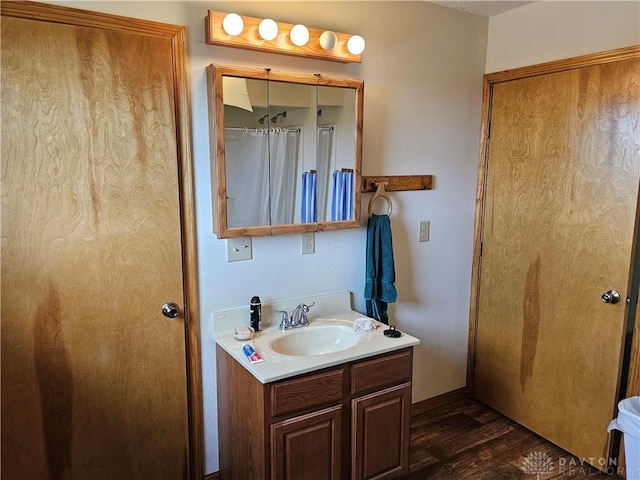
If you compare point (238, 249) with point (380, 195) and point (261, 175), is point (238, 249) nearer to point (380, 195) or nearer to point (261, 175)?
point (261, 175)

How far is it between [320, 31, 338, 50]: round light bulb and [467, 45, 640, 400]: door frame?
3.70 feet

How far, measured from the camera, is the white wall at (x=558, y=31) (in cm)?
211

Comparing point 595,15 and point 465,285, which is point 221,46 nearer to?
point 595,15

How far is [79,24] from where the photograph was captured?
1680mm

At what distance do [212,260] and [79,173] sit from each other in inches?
24.4

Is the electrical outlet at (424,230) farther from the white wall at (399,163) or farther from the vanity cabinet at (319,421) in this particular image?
the vanity cabinet at (319,421)

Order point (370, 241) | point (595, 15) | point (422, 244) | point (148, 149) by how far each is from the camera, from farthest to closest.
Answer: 1. point (422, 244)
2. point (370, 241)
3. point (595, 15)
4. point (148, 149)

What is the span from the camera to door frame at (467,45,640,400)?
214cm

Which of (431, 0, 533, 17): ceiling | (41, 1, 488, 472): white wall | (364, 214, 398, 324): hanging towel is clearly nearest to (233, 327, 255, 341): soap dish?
(41, 1, 488, 472): white wall

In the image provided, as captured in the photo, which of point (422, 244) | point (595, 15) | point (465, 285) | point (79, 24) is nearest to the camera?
point (79, 24)

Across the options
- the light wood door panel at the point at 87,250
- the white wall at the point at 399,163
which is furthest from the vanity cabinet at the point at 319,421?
the light wood door panel at the point at 87,250

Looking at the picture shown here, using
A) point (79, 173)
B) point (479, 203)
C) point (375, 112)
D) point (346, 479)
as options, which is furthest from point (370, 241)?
point (79, 173)
